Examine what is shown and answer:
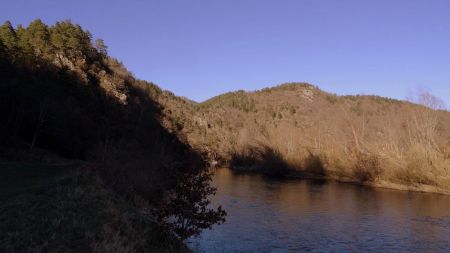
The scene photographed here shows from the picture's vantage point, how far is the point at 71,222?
1356 cm

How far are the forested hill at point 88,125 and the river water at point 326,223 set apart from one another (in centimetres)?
287

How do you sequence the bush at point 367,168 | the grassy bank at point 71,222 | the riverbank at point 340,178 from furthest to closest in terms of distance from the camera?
the bush at point 367,168 → the riverbank at point 340,178 → the grassy bank at point 71,222

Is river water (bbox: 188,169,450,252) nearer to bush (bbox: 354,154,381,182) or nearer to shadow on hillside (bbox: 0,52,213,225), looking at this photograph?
shadow on hillside (bbox: 0,52,213,225)

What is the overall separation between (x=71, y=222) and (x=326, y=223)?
18.8 meters

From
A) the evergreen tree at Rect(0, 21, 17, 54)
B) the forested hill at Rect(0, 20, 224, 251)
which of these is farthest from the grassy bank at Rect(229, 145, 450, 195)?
the evergreen tree at Rect(0, 21, 17, 54)

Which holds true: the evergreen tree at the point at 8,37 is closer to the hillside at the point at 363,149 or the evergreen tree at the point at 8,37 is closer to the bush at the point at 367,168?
the hillside at the point at 363,149

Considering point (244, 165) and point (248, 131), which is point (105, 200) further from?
point (248, 131)

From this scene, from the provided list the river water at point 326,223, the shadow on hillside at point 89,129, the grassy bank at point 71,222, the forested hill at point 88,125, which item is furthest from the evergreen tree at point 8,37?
the grassy bank at point 71,222

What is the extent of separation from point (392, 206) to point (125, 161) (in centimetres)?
2245

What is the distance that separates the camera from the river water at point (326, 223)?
22.7 meters

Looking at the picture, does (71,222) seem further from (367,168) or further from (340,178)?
(340,178)

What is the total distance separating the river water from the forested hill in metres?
2.87

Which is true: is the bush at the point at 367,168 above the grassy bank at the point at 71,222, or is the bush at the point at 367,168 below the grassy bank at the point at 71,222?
above

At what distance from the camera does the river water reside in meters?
22.7
